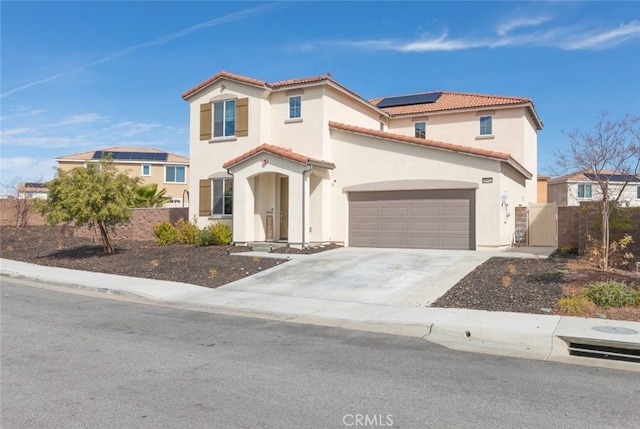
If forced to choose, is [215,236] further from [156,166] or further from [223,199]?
[156,166]

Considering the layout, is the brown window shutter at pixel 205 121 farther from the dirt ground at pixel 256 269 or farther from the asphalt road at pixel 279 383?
the asphalt road at pixel 279 383

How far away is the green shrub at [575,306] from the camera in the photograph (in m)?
9.97

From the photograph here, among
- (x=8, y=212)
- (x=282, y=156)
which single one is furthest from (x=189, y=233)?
(x=8, y=212)

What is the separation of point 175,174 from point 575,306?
3765 cm

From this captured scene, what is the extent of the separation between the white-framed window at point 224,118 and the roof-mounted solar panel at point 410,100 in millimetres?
9227

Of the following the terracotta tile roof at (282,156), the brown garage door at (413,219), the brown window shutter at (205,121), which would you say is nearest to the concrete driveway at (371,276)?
the brown garage door at (413,219)

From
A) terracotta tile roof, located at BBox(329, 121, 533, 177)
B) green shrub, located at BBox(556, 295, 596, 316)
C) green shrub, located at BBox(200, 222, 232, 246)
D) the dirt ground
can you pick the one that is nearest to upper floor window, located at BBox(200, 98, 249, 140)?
terracotta tile roof, located at BBox(329, 121, 533, 177)

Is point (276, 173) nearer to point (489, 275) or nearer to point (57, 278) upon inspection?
point (57, 278)

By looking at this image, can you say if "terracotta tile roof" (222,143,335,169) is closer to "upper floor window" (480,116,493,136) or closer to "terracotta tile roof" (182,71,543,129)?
"terracotta tile roof" (182,71,543,129)

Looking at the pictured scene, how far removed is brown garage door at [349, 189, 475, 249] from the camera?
1914cm

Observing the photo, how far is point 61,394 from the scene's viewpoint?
5633 mm

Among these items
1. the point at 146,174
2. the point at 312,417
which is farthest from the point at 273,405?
the point at 146,174

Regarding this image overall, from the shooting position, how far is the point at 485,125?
1006 inches

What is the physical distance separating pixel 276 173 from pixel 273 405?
1638cm
